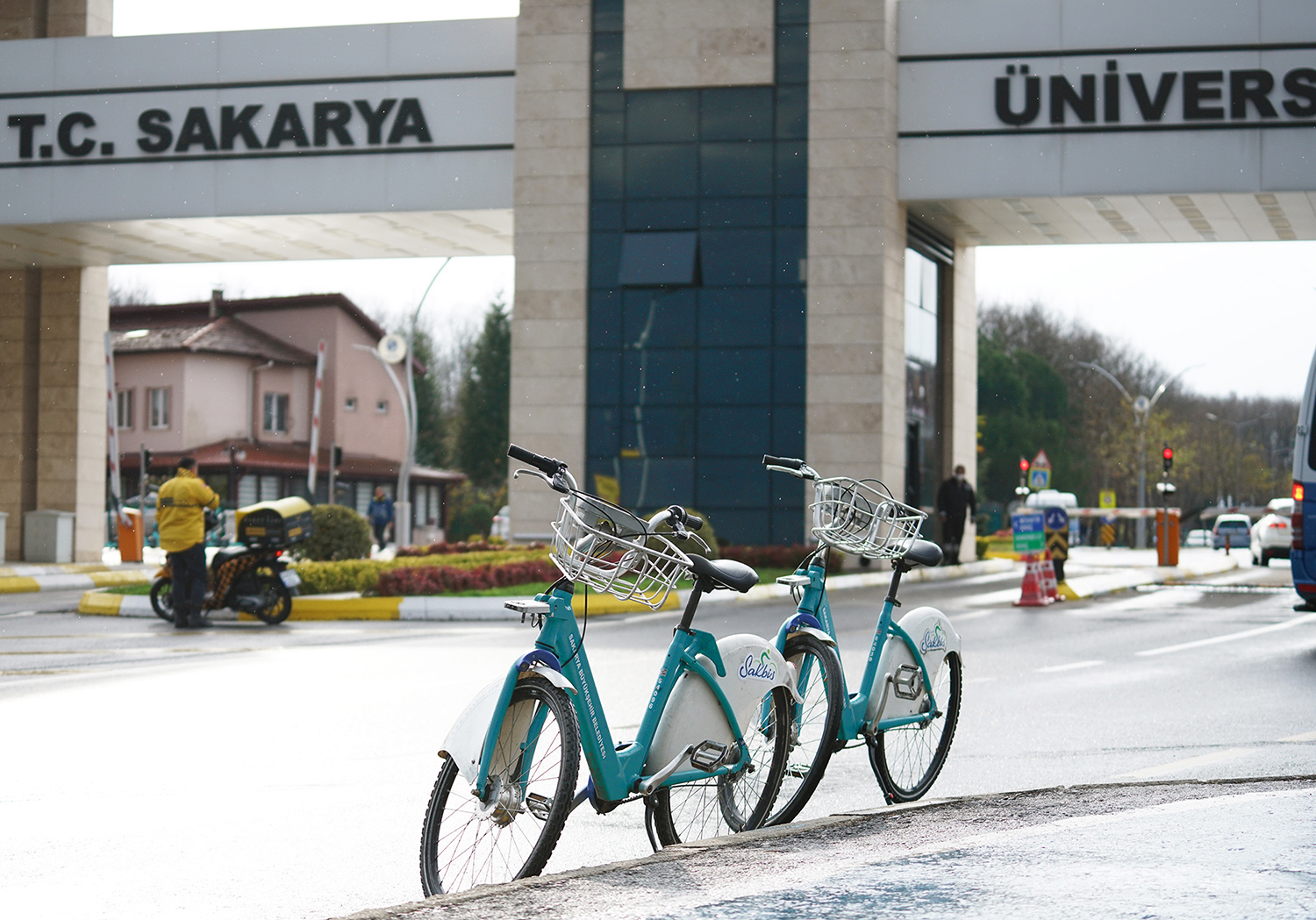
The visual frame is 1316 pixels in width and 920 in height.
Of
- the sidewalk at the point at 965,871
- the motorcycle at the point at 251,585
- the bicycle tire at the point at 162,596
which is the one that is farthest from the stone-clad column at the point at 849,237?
the sidewalk at the point at 965,871

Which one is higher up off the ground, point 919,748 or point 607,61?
point 607,61

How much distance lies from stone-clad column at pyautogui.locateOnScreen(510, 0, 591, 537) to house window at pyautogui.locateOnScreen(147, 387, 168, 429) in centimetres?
3707

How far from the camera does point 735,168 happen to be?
25.4m

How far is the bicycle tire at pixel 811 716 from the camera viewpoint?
18.7 feet

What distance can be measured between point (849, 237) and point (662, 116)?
3.79 metres

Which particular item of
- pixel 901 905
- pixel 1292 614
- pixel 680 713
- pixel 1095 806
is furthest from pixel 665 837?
pixel 1292 614

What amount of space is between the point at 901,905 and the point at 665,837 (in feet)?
4.12

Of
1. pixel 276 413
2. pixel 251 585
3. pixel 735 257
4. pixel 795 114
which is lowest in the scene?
pixel 251 585

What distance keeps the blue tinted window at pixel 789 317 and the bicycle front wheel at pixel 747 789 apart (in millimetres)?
19918

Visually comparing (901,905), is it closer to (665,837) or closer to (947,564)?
(665,837)

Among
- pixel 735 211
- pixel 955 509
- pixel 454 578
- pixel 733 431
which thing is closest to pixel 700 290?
pixel 735 211

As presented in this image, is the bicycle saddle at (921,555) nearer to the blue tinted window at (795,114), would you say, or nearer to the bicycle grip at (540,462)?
the bicycle grip at (540,462)

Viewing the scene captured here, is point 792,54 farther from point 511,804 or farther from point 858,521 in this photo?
point 511,804

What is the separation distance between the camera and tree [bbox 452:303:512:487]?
76875mm
